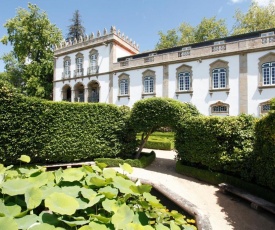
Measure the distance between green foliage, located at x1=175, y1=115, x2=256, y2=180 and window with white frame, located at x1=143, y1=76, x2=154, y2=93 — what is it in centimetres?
1596

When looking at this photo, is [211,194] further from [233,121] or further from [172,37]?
[172,37]

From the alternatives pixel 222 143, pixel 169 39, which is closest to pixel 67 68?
pixel 169 39

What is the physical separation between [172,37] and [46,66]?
936 inches

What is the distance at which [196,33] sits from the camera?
3541 cm

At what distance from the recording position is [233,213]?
20.1ft

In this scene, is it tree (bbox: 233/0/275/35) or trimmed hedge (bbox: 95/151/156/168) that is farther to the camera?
tree (bbox: 233/0/275/35)

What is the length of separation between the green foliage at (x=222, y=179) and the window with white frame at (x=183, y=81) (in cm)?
1450

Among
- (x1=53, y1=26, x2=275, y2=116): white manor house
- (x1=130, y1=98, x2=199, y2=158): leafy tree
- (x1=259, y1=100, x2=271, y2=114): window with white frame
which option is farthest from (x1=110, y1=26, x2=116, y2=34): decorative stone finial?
(x1=259, y1=100, x2=271, y2=114): window with white frame

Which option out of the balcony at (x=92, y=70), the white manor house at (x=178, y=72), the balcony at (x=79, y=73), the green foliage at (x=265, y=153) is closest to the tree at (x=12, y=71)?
the white manor house at (x=178, y=72)

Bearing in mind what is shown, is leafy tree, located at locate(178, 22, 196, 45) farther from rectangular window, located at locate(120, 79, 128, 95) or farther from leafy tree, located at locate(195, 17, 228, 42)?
rectangular window, located at locate(120, 79, 128, 95)

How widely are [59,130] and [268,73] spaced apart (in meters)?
19.6

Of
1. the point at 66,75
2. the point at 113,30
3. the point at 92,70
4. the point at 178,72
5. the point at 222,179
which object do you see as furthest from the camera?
the point at 66,75

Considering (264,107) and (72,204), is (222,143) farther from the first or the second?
(264,107)

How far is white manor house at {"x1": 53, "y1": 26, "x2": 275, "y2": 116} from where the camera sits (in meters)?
19.7
